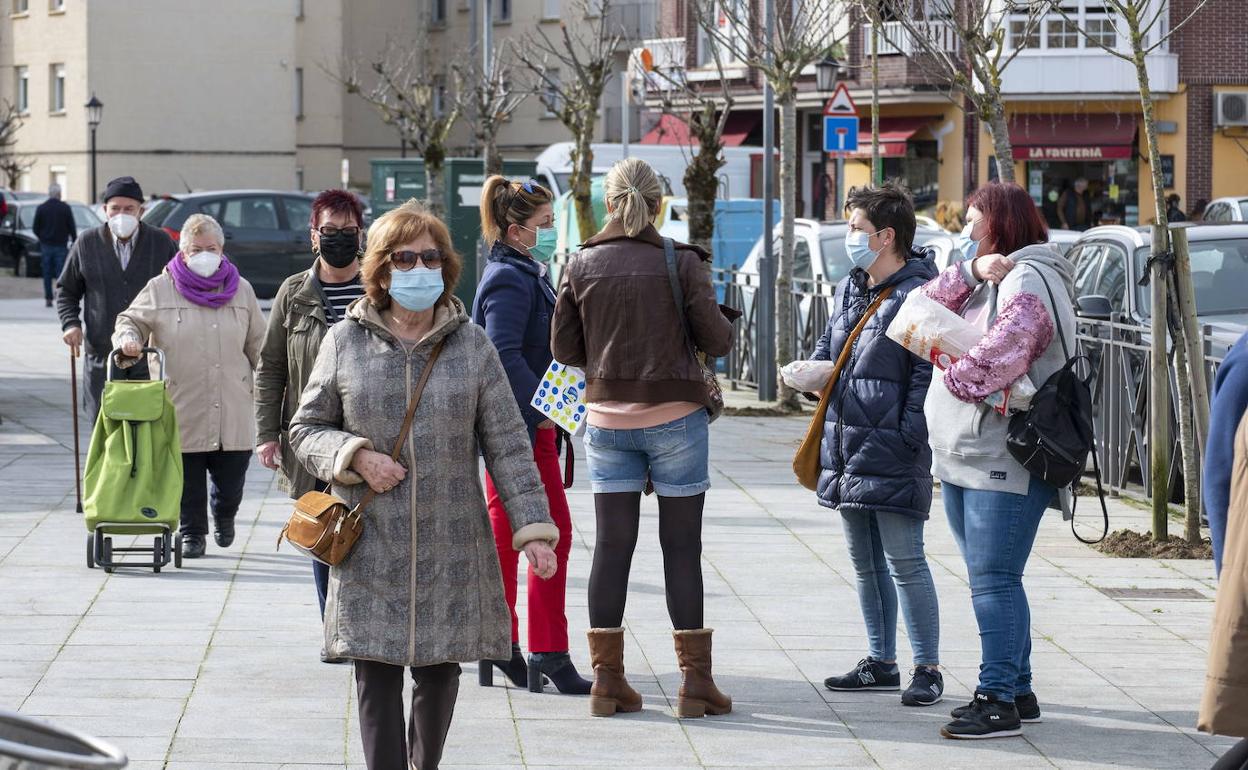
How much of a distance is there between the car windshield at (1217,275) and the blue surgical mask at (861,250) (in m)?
5.62

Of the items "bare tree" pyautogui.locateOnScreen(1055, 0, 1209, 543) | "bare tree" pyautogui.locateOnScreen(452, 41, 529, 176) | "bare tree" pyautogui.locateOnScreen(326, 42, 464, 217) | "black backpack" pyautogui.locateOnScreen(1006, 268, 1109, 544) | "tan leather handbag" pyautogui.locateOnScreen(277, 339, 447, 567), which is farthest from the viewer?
"bare tree" pyautogui.locateOnScreen(326, 42, 464, 217)

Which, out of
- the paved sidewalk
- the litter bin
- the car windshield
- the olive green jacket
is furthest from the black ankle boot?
the car windshield

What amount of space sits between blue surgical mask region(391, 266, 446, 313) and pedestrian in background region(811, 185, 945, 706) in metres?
2.12

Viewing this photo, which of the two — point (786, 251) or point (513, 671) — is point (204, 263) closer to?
point (513, 671)

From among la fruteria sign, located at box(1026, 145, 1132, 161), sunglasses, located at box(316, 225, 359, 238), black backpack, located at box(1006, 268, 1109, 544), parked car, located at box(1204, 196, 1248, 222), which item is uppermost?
la fruteria sign, located at box(1026, 145, 1132, 161)

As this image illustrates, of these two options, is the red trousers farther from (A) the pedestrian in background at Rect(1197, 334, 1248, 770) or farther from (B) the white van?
(B) the white van

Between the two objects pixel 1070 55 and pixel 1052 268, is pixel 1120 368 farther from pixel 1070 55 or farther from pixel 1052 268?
pixel 1070 55

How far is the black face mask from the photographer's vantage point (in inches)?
280

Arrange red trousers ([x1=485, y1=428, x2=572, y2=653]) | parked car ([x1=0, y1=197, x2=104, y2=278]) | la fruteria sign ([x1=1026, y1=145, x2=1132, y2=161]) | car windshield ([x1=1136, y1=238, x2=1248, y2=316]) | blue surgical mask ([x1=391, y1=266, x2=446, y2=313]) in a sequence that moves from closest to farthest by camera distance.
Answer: blue surgical mask ([x1=391, y1=266, x2=446, y2=313]), red trousers ([x1=485, y1=428, x2=572, y2=653]), car windshield ([x1=1136, y1=238, x2=1248, y2=316]), parked car ([x1=0, y1=197, x2=104, y2=278]), la fruteria sign ([x1=1026, y1=145, x2=1132, y2=161])

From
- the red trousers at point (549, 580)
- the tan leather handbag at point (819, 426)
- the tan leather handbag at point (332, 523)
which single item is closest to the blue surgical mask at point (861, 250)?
the tan leather handbag at point (819, 426)

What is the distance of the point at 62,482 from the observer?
40.9 ft

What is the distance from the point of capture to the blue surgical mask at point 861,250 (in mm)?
7025

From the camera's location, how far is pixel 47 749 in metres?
3.00

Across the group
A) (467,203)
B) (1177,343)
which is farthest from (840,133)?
(1177,343)
